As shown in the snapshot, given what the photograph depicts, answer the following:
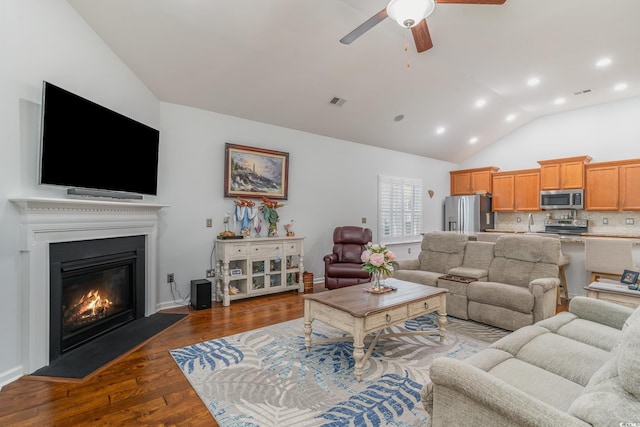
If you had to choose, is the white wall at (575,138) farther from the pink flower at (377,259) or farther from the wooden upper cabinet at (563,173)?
the pink flower at (377,259)

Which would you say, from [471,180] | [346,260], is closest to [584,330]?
[346,260]

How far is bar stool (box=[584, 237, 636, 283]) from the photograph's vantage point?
3.81 meters

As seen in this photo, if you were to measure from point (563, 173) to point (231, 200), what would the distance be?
21.1 ft

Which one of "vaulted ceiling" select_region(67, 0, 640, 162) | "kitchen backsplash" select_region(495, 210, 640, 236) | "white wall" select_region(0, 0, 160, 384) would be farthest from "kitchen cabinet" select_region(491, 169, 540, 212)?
"white wall" select_region(0, 0, 160, 384)

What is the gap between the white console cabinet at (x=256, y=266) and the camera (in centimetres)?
435

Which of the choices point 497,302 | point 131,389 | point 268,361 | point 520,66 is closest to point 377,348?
point 268,361

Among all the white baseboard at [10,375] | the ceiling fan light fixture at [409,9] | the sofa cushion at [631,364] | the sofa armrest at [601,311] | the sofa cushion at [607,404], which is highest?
the ceiling fan light fixture at [409,9]

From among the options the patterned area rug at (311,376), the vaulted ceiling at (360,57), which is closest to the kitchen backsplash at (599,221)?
the vaulted ceiling at (360,57)

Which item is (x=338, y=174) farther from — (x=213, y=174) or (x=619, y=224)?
(x=619, y=224)

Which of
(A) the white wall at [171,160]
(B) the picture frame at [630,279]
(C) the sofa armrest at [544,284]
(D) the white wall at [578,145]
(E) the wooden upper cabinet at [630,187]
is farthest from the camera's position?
(D) the white wall at [578,145]

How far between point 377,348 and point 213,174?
3.26 m

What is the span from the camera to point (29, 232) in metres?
2.41

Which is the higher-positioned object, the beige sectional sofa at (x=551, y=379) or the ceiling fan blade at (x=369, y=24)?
the ceiling fan blade at (x=369, y=24)

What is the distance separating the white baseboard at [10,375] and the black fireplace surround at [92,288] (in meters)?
0.22
